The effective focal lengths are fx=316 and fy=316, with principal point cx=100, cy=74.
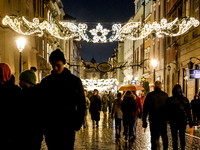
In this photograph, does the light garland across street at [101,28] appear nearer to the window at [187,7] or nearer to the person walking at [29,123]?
the window at [187,7]

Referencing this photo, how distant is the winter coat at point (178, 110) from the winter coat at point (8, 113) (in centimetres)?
510

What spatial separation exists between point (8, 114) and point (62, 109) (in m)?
0.64

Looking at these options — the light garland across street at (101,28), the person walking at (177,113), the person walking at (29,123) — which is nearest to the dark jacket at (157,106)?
the person walking at (177,113)

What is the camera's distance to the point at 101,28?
55.7 ft

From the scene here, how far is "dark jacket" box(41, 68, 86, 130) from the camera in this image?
12.1ft

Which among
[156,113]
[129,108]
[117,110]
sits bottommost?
[117,110]

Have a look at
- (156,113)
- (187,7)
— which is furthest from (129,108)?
(187,7)

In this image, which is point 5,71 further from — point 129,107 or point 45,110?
point 129,107

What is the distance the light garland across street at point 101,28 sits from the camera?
602 inches

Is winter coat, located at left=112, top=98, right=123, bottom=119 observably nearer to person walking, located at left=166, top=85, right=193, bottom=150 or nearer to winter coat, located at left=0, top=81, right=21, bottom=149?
person walking, located at left=166, top=85, right=193, bottom=150

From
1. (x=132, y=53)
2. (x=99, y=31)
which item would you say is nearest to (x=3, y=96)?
(x=99, y=31)

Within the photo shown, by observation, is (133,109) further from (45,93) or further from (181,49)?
(181,49)

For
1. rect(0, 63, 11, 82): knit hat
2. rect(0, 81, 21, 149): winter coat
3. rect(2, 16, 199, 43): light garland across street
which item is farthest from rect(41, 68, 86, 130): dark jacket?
rect(2, 16, 199, 43): light garland across street

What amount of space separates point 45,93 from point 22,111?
381mm
